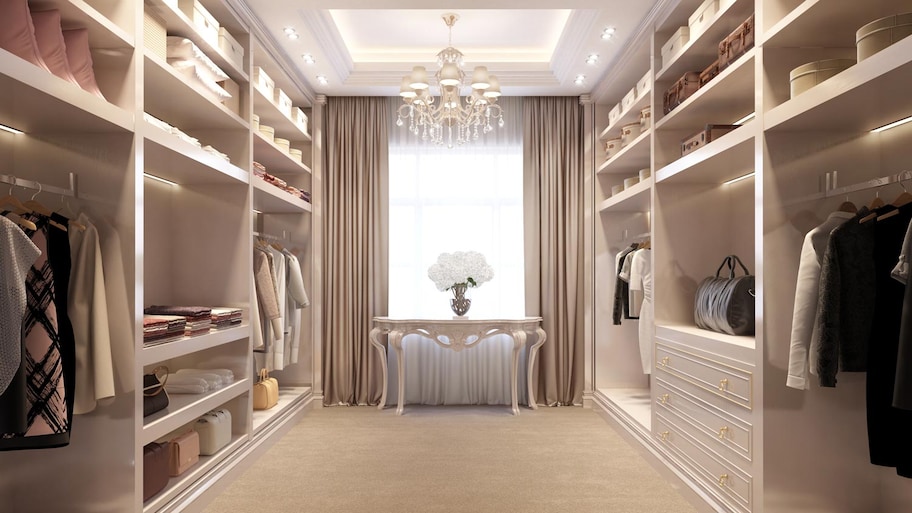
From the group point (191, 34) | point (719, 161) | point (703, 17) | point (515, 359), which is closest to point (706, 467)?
point (719, 161)

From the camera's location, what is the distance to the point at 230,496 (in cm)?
309

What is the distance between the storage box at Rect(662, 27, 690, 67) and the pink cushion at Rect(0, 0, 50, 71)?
3.02m

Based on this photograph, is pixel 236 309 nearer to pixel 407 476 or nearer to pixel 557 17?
pixel 407 476

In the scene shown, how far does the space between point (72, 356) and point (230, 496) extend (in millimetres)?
1295

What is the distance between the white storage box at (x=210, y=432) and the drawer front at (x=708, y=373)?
2567 millimetres

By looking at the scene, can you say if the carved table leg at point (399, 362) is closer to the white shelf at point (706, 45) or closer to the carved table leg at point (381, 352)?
the carved table leg at point (381, 352)

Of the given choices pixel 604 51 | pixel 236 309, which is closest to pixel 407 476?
pixel 236 309

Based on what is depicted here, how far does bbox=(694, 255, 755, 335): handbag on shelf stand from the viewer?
2928 mm

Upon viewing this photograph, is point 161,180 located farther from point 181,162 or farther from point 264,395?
point 264,395

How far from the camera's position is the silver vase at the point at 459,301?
5047mm

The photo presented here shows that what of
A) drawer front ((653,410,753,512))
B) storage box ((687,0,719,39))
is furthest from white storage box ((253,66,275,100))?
drawer front ((653,410,753,512))

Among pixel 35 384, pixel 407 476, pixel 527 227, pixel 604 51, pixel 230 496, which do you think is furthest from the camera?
pixel 527 227

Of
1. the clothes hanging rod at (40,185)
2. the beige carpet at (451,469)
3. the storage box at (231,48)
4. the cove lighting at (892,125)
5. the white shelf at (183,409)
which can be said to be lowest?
the beige carpet at (451,469)

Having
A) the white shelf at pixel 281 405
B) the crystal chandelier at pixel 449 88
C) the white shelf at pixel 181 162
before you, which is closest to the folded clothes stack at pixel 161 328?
the white shelf at pixel 181 162
